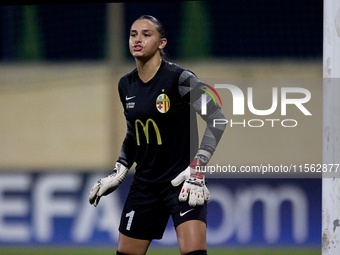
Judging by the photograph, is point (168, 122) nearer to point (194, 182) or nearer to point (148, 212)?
point (194, 182)

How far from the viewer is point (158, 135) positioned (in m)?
2.77

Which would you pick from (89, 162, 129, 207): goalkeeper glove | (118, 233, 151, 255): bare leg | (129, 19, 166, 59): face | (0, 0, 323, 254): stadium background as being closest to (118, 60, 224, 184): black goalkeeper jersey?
(129, 19, 166, 59): face

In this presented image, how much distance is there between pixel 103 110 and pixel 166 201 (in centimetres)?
463

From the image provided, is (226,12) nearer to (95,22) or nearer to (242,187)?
(95,22)

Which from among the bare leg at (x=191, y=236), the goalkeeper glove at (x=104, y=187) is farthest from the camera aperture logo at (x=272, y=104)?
the bare leg at (x=191, y=236)

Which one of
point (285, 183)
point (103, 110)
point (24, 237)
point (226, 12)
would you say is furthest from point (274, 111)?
point (24, 237)

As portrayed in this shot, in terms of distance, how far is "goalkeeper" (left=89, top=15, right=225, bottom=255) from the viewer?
2.72 metres

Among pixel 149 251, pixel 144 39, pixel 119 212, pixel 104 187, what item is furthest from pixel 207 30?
pixel 104 187

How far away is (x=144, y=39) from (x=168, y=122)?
0.53m

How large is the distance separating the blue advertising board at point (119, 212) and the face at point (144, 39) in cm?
294

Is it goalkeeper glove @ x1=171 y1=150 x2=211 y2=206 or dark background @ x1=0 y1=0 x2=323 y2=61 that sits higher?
dark background @ x1=0 y1=0 x2=323 y2=61

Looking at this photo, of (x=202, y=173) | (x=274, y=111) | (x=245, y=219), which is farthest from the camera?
(x=274, y=111)

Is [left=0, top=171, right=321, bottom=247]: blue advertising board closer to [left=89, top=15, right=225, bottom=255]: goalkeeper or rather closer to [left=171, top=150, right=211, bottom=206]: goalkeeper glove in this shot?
[left=89, top=15, right=225, bottom=255]: goalkeeper

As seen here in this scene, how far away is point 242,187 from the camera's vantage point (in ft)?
18.3
